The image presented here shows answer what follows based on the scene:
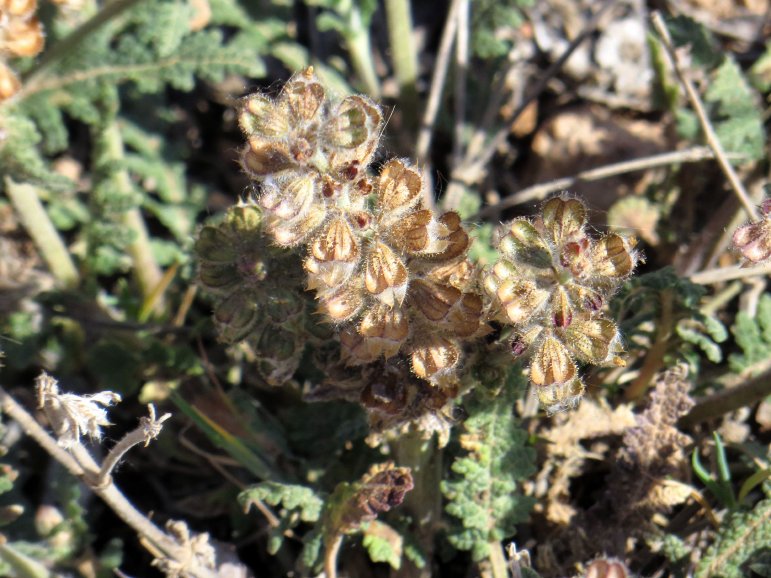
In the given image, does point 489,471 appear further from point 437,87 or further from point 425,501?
point 437,87

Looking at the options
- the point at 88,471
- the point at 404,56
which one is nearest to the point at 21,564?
the point at 88,471

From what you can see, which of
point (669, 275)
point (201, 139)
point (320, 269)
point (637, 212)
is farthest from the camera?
point (201, 139)

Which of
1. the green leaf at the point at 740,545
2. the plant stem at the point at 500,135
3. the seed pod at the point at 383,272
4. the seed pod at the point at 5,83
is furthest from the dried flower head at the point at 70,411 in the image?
the plant stem at the point at 500,135

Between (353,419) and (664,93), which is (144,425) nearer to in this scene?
(353,419)

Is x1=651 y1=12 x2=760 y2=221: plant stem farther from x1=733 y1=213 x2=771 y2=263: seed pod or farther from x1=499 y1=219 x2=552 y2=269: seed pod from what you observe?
x1=499 y1=219 x2=552 y2=269: seed pod

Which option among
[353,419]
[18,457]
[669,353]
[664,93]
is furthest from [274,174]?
[664,93]

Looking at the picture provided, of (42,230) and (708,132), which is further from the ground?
(42,230)

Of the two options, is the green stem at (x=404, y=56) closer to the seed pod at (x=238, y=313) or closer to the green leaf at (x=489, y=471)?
the green leaf at (x=489, y=471)
